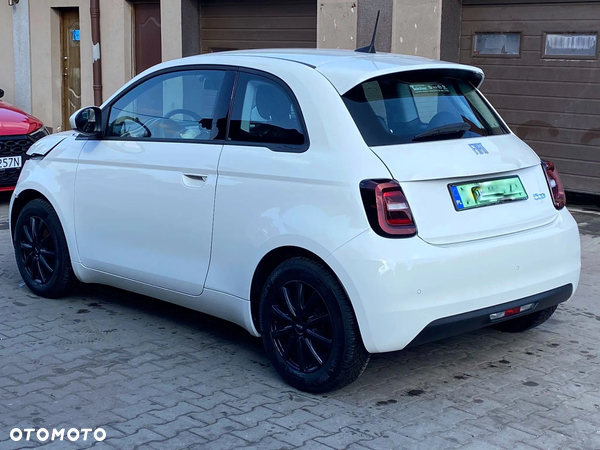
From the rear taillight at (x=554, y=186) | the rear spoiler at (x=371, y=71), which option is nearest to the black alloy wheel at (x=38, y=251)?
the rear spoiler at (x=371, y=71)

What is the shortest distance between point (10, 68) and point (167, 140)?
12680mm

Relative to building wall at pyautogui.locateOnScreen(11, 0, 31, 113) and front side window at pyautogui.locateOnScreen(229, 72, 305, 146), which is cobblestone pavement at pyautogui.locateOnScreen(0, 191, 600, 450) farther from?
building wall at pyautogui.locateOnScreen(11, 0, 31, 113)

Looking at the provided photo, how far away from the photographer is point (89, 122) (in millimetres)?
5594

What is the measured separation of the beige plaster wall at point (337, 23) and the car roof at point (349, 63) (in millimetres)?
6213

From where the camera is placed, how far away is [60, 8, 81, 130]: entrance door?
15.5 metres

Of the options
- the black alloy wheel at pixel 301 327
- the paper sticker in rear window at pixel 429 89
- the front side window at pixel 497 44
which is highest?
the front side window at pixel 497 44

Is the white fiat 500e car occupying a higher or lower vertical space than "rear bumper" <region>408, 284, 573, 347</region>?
higher

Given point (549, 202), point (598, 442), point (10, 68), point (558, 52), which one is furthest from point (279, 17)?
point (598, 442)

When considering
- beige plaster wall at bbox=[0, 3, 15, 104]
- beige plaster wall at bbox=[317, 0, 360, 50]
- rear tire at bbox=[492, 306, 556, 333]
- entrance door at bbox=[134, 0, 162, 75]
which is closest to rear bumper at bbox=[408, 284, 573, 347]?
rear tire at bbox=[492, 306, 556, 333]

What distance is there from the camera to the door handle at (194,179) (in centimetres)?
481

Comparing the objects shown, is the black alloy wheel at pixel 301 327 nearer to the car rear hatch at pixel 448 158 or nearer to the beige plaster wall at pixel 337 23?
the car rear hatch at pixel 448 158

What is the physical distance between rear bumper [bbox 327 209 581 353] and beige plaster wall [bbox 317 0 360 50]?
7232 millimetres

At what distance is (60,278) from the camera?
19.5ft

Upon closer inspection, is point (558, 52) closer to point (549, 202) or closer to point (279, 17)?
point (279, 17)
